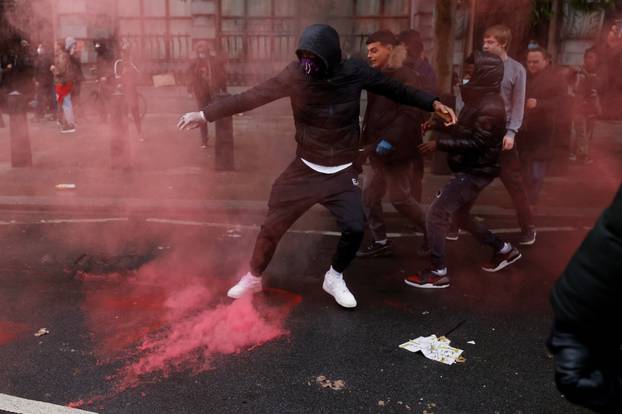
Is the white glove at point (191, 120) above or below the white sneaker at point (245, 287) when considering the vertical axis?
above

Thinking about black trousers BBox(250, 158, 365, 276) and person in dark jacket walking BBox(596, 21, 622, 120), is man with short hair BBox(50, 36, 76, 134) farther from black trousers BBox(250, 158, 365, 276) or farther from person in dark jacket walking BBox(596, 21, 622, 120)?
person in dark jacket walking BBox(596, 21, 622, 120)

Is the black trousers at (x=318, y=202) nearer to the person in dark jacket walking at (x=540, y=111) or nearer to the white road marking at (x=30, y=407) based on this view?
the white road marking at (x=30, y=407)

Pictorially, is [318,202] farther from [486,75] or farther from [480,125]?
[486,75]

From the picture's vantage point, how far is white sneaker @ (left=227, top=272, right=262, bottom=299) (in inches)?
152

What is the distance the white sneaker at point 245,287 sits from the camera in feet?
12.6

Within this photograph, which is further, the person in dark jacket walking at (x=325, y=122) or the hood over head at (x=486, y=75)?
the hood over head at (x=486, y=75)

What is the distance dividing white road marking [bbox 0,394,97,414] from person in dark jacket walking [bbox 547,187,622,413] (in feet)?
6.55

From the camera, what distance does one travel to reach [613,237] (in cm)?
136

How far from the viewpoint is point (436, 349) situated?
324cm

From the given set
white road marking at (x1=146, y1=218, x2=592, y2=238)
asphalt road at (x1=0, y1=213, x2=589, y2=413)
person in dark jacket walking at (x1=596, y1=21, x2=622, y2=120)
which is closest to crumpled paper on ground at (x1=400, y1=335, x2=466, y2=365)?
asphalt road at (x1=0, y1=213, x2=589, y2=413)

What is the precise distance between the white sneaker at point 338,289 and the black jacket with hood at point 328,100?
717 millimetres

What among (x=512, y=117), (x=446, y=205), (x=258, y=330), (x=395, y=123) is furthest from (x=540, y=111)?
(x=258, y=330)

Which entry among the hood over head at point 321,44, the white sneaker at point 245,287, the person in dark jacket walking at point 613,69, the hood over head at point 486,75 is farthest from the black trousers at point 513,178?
the person in dark jacket walking at point 613,69

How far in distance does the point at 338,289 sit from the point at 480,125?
1.35 m
